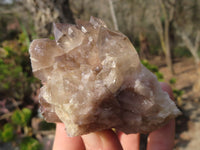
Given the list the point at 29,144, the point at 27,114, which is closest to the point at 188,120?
the point at 29,144

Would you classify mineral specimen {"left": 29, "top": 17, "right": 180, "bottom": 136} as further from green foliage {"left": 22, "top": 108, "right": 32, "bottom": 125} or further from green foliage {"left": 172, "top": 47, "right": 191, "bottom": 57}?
green foliage {"left": 172, "top": 47, "right": 191, "bottom": 57}

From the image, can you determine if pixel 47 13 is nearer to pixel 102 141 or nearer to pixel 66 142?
pixel 66 142

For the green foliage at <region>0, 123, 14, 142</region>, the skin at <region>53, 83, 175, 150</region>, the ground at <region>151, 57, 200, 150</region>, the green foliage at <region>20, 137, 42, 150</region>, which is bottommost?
the ground at <region>151, 57, 200, 150</region>

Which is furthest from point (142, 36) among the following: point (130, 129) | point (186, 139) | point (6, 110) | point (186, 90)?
point (130, 129)

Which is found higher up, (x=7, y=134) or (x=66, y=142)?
(x=66, y=142)

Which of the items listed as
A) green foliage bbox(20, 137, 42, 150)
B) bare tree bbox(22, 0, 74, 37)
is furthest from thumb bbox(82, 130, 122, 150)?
green foliage bbox(20, 137, 42, 150)

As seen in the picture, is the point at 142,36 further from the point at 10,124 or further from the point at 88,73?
the point at 88,73
